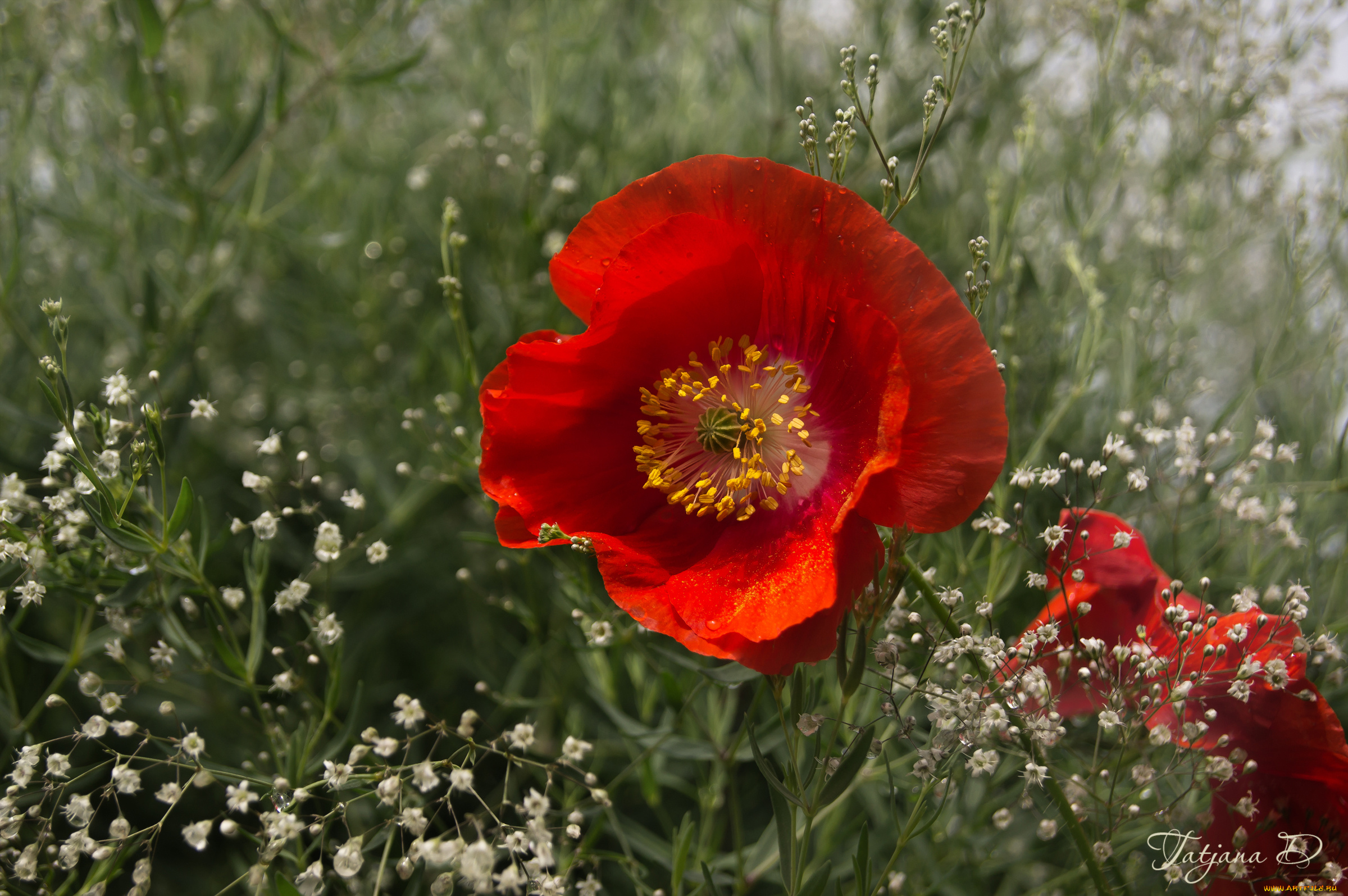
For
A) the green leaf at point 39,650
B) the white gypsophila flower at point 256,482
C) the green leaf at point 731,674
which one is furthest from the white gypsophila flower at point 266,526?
the green leaf at point 731,674

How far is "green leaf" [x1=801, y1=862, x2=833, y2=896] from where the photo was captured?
61 cm

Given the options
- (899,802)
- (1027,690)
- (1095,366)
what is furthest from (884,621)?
(1095,366)

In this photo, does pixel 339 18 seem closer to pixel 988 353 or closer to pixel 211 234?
pixel 211 234

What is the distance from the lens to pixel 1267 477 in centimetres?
108

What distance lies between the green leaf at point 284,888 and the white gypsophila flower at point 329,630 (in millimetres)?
174

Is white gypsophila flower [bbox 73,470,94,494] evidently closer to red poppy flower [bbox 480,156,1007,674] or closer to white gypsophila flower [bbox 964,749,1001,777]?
red poppy flower [bbox 480,156,1007,674]

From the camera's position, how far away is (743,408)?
2.66 feet

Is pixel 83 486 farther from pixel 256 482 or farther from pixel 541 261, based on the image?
pixel 541 261

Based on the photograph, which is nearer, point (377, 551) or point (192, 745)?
point (192, 745)

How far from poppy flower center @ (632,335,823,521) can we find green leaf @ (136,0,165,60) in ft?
2.26

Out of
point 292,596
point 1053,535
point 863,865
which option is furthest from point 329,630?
point 1053,535

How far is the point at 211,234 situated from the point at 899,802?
103cm

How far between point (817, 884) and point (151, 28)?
42.2 inches

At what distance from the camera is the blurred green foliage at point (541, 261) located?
95 centimetres
